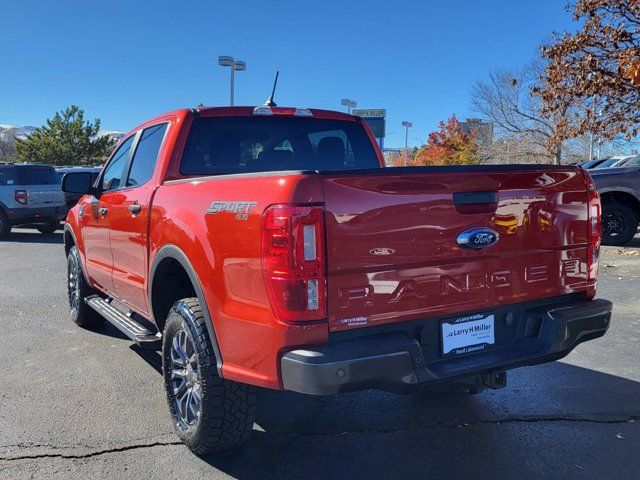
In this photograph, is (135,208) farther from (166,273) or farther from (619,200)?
(619,200)

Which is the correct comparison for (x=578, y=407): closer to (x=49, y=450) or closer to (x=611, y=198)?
(x=49, y=450)

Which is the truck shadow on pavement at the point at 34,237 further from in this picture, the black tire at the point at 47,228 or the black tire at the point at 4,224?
the black tire at the point at 4,224

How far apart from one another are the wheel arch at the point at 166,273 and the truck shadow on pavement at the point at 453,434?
Answer: 81cm

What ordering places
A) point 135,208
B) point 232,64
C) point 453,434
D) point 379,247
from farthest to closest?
point 232,64 < point 135,208 < point 453,434 < point 379,247

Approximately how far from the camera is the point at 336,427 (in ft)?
11.6

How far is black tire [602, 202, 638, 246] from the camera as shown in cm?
1073

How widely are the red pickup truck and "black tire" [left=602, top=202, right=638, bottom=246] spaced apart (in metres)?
8.59

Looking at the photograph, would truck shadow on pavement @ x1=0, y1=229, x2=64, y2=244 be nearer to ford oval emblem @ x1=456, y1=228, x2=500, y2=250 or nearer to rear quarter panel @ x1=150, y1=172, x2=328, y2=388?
rear quarter panel @ x1=150, y1=172, x2=328, y2=388

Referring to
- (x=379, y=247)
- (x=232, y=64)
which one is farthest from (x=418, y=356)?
(x=232, y=64)

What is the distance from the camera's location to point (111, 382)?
429 cm

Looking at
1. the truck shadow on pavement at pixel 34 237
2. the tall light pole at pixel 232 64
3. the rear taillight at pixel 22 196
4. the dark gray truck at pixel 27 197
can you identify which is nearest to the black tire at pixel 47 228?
the truck shadow on pavement at pixel 34 237

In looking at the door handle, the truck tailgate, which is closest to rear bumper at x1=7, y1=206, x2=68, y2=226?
the door handle

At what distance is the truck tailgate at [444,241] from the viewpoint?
2.46 m

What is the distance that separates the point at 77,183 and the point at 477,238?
12.5ft
